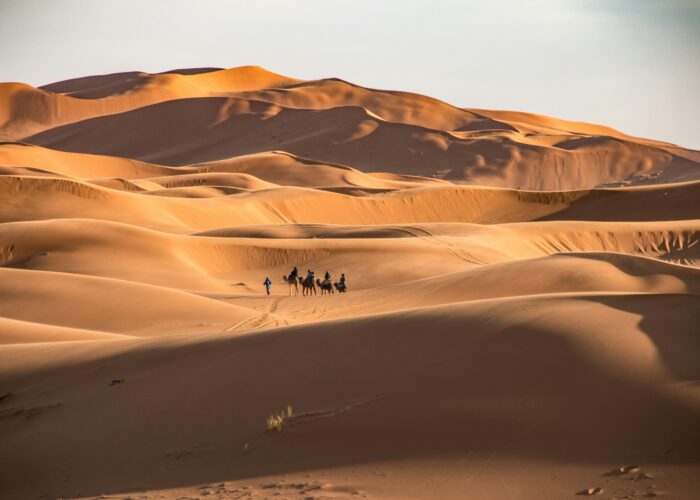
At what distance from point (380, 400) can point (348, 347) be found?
157 cm

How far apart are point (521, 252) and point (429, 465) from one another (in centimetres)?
2803

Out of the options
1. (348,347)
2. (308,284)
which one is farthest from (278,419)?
(308,284)

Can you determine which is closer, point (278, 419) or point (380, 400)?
point (278, 419)

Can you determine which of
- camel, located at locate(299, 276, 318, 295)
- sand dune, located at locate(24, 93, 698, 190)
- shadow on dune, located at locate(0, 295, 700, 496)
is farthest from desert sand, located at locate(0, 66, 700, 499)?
sand dune, located at locate(24, 93, 698, 190)

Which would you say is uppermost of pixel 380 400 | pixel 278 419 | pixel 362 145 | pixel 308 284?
pixel 380 400

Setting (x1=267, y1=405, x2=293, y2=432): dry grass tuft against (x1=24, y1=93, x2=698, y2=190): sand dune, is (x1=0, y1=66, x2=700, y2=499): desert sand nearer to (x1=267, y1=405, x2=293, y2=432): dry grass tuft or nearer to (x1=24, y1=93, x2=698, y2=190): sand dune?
(x1=267, y1=405, x2=293, y2=432): dry grass tuft

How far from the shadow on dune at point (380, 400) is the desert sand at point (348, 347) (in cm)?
3

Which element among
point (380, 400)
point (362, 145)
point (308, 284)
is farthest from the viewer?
point (362, 145)

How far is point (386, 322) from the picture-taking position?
36.0 feet

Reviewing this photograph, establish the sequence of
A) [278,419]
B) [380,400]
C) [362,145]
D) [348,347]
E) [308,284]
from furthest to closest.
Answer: [362,145] < [308,284] < [348,347] < [380,400] < [278,419]

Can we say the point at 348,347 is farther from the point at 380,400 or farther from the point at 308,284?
the point at 308,284

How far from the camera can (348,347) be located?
1033 cm

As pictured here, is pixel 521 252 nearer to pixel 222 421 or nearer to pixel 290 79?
pixel 222 421

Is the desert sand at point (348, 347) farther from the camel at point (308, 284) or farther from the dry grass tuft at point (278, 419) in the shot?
the camel at point (308, 284)
